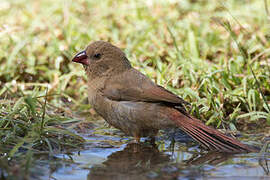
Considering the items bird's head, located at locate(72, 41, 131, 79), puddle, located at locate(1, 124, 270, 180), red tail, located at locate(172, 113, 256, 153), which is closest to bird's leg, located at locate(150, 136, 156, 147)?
puddle, located at locate(1, 124, 270, 180)

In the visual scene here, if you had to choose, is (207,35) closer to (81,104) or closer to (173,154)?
(81,104)

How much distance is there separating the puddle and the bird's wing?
17.3 inches

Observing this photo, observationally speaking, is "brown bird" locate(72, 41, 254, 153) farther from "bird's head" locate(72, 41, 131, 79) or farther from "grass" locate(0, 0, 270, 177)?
"grass" locate(0, 0, 270, 177)

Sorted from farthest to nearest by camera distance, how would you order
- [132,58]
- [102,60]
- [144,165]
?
1. [132,58]
2. [102,60]
3. [144,165]

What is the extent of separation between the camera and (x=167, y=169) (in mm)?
3490

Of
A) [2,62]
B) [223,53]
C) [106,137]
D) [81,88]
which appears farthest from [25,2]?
[106,137]

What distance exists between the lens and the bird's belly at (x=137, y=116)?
172 inches

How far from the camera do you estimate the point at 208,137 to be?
4094 mm

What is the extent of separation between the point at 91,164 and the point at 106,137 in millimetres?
943

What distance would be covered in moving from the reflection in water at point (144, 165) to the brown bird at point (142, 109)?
182 mm

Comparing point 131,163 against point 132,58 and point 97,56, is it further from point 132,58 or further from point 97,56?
point 132,58

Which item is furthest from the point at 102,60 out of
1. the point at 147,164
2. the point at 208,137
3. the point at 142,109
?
the point at 147,164

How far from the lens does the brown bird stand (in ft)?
13.6

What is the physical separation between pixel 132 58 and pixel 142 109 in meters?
1.86
